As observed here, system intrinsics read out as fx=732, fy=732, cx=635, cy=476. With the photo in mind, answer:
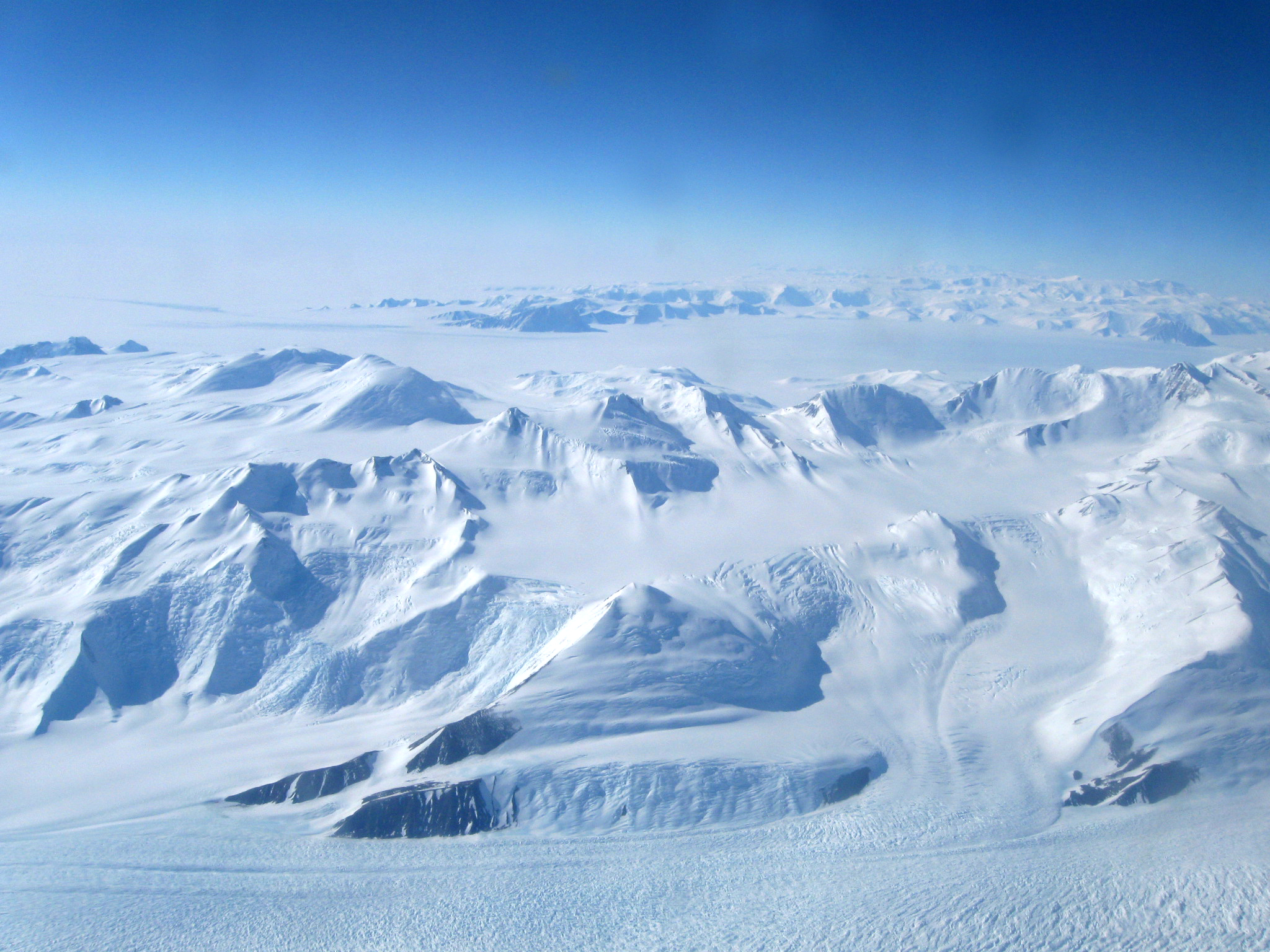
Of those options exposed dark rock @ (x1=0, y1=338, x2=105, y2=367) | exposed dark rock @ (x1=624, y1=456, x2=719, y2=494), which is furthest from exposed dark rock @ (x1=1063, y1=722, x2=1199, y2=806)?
exposed dark rock @ (x1=0, y1=338, x2=105, y2=367)

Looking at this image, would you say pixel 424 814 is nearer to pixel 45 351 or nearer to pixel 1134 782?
pixel 1134 782

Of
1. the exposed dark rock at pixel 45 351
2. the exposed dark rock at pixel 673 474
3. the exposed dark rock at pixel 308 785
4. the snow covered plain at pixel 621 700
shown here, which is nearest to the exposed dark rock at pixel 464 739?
the snow covered plain at pixel 621 700

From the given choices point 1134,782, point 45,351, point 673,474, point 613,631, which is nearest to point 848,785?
point 1134,782

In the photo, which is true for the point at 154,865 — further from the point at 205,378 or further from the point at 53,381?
the point at 53,381

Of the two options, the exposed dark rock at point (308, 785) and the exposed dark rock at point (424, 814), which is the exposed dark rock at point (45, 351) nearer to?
the exposed dark rock at point (308, 785)

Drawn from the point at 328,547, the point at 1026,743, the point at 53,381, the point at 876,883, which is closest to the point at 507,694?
the point at 876,883

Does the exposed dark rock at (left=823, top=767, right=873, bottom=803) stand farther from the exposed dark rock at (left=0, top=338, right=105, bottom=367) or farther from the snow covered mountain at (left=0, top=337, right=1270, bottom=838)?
the exposed dark rock at (left=0, top=338, right=105, bottom=367)
